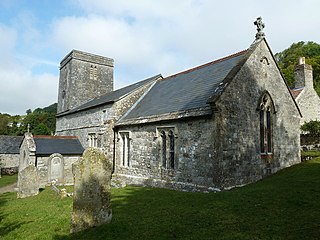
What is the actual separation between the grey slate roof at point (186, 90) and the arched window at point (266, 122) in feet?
8.62

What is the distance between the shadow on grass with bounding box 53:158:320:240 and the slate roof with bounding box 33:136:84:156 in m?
12.4

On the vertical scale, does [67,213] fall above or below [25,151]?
below

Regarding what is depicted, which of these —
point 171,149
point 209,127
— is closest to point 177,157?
point 171,149

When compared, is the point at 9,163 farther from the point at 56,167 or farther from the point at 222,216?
the point at 222,216

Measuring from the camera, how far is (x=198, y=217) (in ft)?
25.9

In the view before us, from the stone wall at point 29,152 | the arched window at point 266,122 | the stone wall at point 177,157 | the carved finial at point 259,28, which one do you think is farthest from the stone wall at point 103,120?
the arched window at point 266,122

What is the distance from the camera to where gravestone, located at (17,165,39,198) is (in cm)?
1550

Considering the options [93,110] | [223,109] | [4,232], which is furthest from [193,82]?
[4,232]

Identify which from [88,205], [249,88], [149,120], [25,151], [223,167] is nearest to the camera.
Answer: [88,205]

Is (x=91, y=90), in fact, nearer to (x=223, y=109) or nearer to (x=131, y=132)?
(x=131, y=132)

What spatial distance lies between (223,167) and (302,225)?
17.8 ft

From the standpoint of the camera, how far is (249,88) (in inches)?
547

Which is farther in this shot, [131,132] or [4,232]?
[131,132]

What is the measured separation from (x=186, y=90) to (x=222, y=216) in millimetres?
10266
